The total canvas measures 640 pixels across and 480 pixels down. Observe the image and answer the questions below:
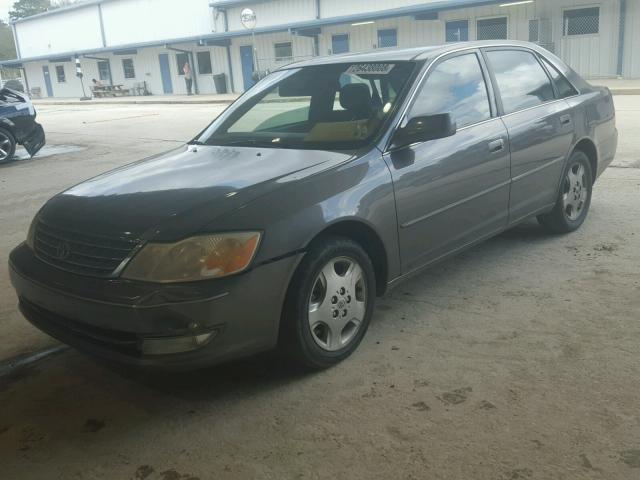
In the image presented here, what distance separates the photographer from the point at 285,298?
2.92 meters

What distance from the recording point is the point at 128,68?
39.5 m

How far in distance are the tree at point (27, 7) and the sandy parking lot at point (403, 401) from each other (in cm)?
9108

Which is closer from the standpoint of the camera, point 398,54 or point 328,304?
point 328,304

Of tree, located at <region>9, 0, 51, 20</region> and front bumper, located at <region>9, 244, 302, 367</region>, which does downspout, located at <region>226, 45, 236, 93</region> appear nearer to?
front bumper, located at <region>9, 244, 302, 367</region>

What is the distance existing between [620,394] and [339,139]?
74.3 inches

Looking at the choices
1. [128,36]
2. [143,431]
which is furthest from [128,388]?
[128,36]

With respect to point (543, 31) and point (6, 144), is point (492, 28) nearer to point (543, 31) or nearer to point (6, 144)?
point (543, 31)

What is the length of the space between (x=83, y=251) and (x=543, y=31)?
22704 millimetres

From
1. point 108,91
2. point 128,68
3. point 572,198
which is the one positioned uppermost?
point 128,68

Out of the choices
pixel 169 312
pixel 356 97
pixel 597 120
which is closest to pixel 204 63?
pixel 597 120

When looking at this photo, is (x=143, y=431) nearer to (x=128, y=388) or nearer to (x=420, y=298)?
(x=128, y=388)

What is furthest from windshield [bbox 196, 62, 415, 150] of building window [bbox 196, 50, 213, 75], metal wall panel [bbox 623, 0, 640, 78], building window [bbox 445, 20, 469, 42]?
building window [bbox 196, 50, 213, 75]

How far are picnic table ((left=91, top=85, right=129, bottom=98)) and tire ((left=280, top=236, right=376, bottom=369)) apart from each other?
3808 cm

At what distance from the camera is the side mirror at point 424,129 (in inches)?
134
